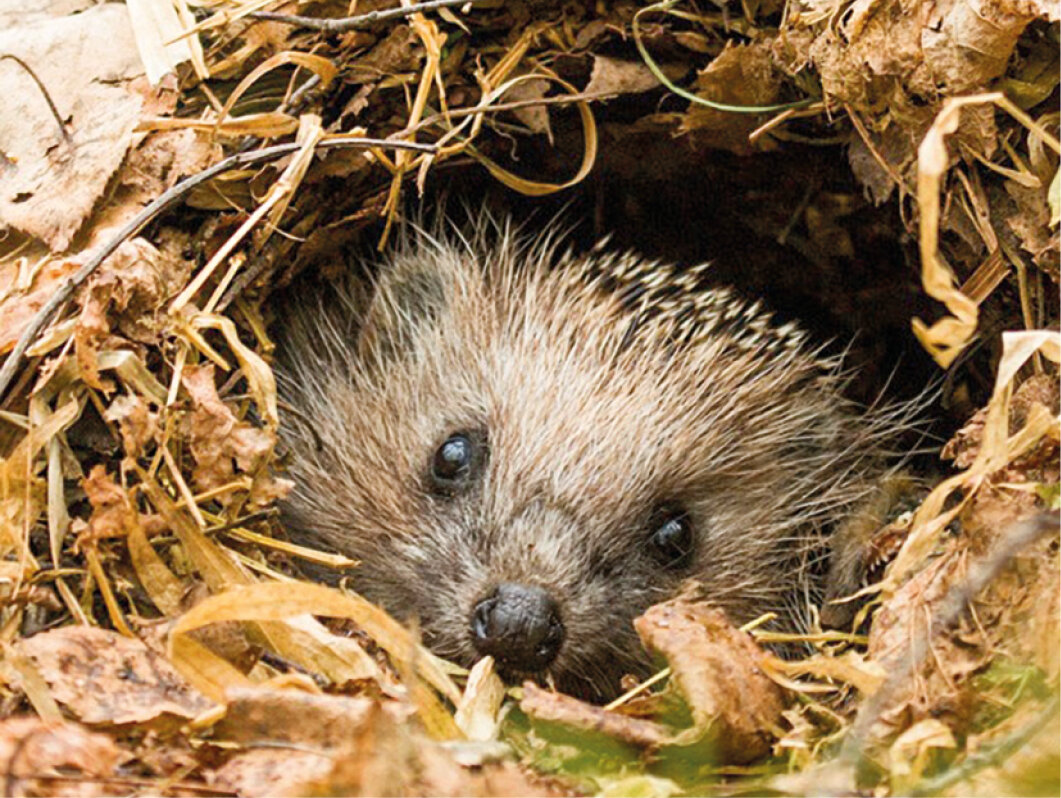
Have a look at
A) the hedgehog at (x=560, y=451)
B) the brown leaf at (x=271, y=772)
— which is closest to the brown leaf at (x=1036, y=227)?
the hedgehog at (x=560, y=451)

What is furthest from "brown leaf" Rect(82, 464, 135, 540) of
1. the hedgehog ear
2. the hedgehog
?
the hedgehog ear

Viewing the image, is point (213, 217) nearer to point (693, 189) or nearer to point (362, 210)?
point (362, 210)

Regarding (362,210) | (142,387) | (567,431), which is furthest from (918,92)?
(142,387)

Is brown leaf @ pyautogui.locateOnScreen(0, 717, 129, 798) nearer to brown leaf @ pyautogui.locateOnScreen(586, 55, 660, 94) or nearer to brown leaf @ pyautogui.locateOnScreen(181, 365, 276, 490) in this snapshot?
brown leaf @ pyautogui.locateOnScreen(181, 365, 276, 490)

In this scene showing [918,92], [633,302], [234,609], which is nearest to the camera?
[234,609]

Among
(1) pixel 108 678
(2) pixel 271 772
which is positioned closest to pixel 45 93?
(1) pixel 108 678

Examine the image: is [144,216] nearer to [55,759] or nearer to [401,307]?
[401,307]
